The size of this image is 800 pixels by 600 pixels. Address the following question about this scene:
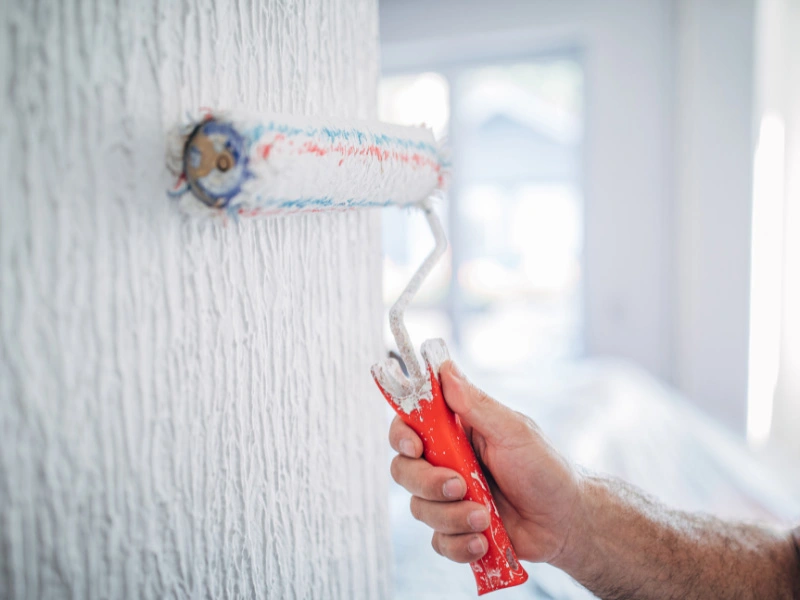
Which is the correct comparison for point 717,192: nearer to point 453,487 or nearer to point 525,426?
point 525,426

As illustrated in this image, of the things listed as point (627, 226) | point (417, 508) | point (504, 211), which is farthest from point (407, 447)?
point (504, 211)

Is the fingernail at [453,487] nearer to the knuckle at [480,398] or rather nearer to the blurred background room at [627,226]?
the knuckle at [480,398]

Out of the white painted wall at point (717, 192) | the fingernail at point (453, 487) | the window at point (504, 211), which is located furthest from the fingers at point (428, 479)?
the window at point (504, 211)

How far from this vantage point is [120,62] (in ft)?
0.96

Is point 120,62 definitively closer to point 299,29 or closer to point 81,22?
point 81,22

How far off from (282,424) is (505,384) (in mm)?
1179

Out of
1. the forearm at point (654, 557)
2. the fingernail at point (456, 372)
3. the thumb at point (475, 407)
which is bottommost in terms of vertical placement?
the forearm at point (654, 557)

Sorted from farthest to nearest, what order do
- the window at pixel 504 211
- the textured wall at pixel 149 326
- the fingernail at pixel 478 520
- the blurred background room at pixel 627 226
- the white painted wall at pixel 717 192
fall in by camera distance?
the window at pixel 504 211 → the white painted wall at pixel 717 192 → the blurred background room at pixel 627 226 → the fingernail at pixel 478 520 → the textured wall at pixel 149 326

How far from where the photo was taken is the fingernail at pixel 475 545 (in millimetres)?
465

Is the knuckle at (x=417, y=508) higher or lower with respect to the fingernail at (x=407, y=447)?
lower

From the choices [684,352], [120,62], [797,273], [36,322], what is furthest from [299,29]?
[684,352]

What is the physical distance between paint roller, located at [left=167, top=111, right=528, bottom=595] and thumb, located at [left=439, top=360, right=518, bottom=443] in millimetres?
11

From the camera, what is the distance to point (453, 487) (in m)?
0.47

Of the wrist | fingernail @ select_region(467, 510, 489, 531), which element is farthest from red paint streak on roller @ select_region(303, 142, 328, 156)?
the wrist
